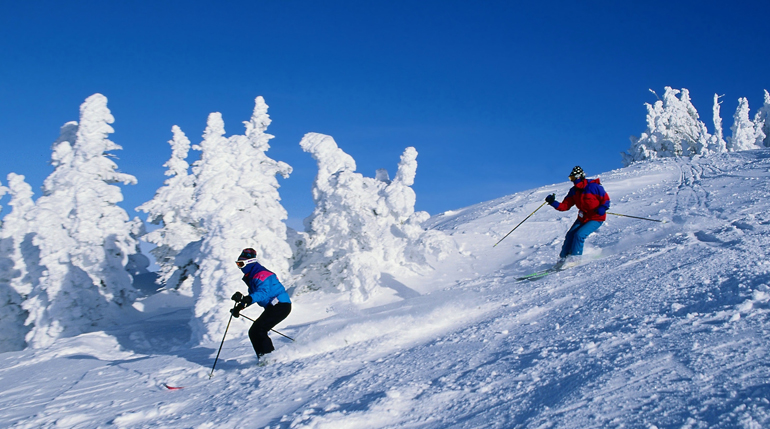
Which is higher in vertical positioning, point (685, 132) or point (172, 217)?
point (685, 132)

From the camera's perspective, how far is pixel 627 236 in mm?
11344

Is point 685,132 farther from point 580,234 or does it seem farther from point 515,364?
point 515,364

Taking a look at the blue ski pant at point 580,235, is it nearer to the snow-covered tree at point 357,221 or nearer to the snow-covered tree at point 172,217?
the snow-covered tree at point 357,221

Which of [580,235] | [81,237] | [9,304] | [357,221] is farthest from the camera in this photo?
[9,304]

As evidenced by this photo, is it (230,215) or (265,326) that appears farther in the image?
(230,215)

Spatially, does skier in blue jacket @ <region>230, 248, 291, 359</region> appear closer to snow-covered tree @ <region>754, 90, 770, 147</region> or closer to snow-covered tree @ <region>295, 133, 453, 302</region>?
snow-covered tree @ <region>295, 133, 453, 302</region>

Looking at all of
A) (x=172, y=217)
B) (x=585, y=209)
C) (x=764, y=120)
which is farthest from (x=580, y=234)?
(x=764, y=120)

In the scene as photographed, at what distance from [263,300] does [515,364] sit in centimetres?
397

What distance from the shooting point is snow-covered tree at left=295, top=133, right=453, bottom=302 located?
15305 millimetres

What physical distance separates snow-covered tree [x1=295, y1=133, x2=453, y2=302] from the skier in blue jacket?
286 inches

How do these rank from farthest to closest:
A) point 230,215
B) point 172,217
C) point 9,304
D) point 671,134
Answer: point 671,134 → point 172,217 → point 9,304 → point 230,215

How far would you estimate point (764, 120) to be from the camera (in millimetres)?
51875

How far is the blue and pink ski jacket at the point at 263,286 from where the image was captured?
23.0 feet

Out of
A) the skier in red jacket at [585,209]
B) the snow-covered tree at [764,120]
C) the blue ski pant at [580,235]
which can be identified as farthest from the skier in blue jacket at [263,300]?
the snow-covered tree at [764,120]
